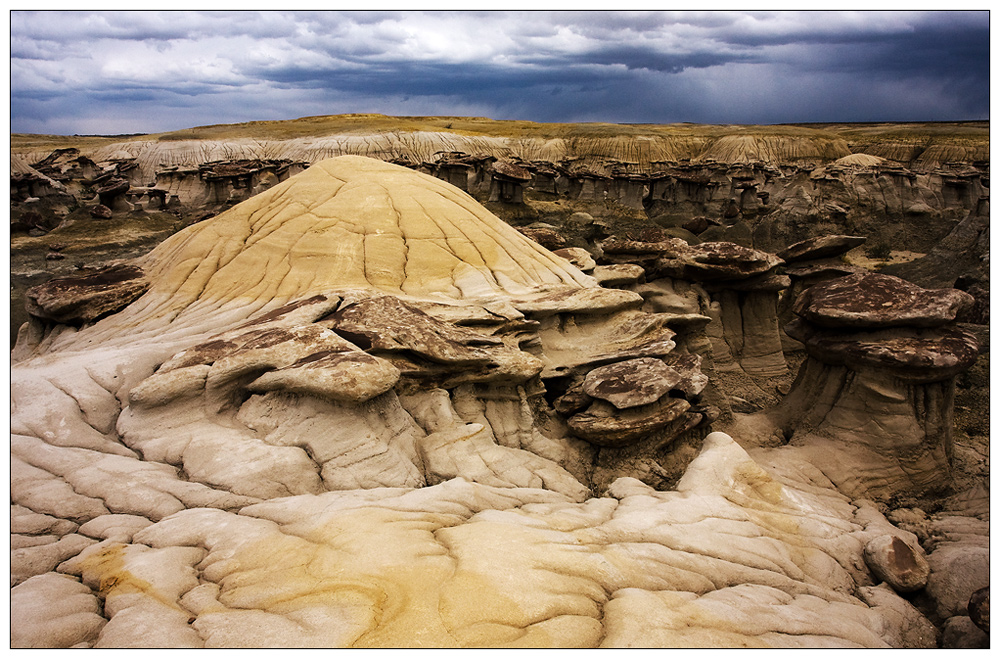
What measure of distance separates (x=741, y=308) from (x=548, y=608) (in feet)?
29.1

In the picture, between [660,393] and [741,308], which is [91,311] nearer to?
[660,393]

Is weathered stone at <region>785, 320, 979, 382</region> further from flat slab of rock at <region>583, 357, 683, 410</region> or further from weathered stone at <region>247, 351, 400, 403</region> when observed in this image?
weathered stone at <region>247, 351, 400, 403</region>

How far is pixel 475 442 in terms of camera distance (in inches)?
221

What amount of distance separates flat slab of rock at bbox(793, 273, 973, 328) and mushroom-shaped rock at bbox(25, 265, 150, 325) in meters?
8.52

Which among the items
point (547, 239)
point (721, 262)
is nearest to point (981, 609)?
point (721, 262)

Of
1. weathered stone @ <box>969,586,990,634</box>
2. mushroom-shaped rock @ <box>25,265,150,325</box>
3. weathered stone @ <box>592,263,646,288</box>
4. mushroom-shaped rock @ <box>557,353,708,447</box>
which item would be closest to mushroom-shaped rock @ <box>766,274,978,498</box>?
mushroom-shaped rock @ <box>557,353,708,447</box>

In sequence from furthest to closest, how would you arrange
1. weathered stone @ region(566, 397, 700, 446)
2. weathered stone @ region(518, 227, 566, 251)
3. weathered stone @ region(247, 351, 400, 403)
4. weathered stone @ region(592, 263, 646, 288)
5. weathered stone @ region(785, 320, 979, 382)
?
weathered stone @ region(518, 227, 566, 251)
weathered stone @ region(592, 263, 646, 288)
weathered stone @ region(785, 320, 979, 382)
weathered stone @ region(566, 397, 700, 446)
weathered stone @ region(247, 351, 400, 403)

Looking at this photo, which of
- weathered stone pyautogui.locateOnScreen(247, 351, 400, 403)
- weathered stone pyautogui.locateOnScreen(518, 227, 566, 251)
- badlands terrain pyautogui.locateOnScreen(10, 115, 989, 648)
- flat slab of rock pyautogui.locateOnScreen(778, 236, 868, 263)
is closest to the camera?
badlands terrain pyautogui.locateOnScreen(10, 115, 989, 648)

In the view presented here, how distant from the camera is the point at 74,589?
2.94 m

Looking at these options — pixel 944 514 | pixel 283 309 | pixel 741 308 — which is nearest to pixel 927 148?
pixel 741 308

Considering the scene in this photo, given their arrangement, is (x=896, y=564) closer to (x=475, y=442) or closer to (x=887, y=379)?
(x=887, y=379)

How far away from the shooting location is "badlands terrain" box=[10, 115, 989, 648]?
9.89 ft

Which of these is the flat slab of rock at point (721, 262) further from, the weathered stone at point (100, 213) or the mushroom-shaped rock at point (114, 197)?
the mushroom-shaped rock at point (114, 197)

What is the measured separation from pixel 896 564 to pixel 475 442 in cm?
349
